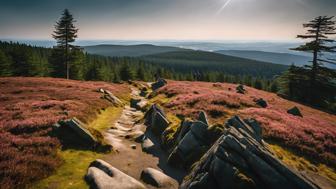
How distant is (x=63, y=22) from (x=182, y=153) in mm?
53383

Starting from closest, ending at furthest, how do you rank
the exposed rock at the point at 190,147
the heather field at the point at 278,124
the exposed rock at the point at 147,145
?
the exposed rock at the point at 190,147 < the exposed rock at the point at 147,145 < the heather field at the point at 278,124

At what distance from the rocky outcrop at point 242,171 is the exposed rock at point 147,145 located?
7.12 meters

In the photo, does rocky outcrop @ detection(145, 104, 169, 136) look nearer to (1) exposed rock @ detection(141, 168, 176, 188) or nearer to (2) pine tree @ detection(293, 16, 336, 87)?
(1) exposed rock @ detection(141, 168, 176, 188)

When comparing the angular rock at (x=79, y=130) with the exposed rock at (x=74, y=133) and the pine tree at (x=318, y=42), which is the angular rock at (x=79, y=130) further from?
the pine tree at (x=318, y=42)

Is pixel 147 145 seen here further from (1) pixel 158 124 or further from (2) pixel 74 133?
(2) pixel 74 133

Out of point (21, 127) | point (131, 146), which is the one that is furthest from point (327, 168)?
point (21, 127)

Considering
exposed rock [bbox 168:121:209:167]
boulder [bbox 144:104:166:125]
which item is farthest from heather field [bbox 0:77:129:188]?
exposed rock [bbox 168:121:209:167]

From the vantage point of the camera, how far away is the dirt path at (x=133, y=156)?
13.8 meters

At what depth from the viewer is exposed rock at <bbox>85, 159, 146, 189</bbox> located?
10.8 m

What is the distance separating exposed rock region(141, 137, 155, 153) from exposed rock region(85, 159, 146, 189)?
5248mm

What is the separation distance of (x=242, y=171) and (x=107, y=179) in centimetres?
675

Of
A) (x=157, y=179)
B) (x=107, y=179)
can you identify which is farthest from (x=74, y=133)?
(x=157, y=179)

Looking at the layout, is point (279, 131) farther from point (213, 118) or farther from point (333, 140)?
point (213, 118)

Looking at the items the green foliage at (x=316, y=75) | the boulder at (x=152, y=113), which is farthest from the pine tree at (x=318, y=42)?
the boulder at (x=152, y=113)
